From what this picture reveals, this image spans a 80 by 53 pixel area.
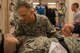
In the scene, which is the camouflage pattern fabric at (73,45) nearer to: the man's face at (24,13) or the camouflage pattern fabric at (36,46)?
the camouflage pattern fabric at (36,46)

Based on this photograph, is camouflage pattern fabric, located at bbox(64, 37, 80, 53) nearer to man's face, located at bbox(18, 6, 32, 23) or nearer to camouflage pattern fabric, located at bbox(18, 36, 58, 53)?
camouflage pattern fabric, located at bbox(18, 36, 58, 53)

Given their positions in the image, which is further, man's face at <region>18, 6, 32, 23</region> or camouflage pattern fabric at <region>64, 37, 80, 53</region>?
man's face at <region>18, 6, 32, 23</region>

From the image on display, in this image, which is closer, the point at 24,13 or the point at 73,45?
the point at 73,45

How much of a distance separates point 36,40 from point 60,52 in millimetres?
155

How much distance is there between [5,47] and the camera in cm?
116

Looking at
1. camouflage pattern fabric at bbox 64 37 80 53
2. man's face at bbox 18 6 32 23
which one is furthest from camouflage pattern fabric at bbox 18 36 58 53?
man's face at bbox 18 6 32 23

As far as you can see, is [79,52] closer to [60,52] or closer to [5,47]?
[60,52]

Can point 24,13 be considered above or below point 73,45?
above

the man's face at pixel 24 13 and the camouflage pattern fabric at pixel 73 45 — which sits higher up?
the man's face at pixel 24 13

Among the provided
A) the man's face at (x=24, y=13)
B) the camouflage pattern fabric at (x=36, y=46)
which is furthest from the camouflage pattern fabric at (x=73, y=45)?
the man's face at (x=24, y=13)

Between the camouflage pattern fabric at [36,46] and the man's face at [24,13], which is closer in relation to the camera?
the camouflage pattern fabric at [36,46]

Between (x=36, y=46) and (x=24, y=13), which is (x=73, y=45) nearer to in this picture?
(x=36, y=46)

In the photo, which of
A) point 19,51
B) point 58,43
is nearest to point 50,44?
point 58,43

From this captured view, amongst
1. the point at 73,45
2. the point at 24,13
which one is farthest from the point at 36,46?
the point at 24,13
